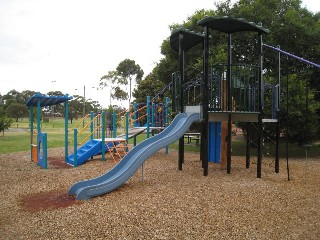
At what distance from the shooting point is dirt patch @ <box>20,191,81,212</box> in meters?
6.11

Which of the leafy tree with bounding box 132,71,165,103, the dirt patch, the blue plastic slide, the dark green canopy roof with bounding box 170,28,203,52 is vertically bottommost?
the dirt patch

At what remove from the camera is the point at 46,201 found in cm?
654

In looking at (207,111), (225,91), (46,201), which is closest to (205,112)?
(207,111)

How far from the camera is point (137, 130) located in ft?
43.4

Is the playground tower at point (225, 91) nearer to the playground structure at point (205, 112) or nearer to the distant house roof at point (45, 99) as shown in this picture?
the playground structure at point (205, 112)

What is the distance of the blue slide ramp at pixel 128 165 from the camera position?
22.2ft

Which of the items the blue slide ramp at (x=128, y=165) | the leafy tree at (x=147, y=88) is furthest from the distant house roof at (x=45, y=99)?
the leafy tree at (x=147, y=88)

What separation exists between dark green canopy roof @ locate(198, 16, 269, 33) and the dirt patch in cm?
552

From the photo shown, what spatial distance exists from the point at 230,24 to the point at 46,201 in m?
6.53

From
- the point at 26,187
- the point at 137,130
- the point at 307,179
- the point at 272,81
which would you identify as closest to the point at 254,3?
the point at 272,81

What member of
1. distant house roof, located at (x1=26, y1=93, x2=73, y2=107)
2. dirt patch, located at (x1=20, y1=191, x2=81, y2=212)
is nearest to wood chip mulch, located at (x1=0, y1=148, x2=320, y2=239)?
dirt patch, located at (x1=20, y1=191, x2=81, y2=212)

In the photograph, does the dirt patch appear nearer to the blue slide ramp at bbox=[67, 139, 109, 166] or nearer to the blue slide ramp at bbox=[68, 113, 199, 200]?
the blue slide ramp at bbox=[68, 113, 199, 200]

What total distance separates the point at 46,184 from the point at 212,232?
5114 millimetres

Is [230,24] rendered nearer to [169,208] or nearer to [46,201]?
[169,208]
